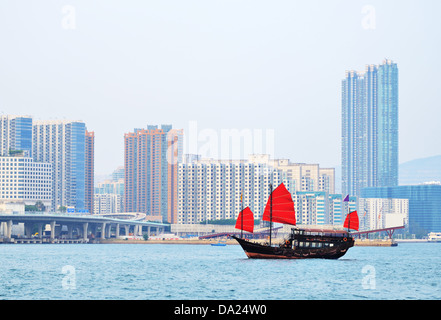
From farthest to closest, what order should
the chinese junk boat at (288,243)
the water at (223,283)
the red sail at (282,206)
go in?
the red sail at (282,206) → the chinese junk boat at (288,243) → the water at (223,283)

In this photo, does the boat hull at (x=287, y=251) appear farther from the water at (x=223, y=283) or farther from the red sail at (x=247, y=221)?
the water at (x=223, y=283)

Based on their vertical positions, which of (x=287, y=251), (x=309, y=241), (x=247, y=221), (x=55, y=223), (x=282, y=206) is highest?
(x=282, y=206)

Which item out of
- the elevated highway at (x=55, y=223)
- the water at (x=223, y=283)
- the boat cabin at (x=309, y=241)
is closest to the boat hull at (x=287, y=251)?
the boat cabin at (x=309, y=241)

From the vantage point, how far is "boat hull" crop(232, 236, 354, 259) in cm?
7950

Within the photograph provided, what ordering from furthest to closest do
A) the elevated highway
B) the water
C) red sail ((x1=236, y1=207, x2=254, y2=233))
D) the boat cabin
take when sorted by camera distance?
1. the elevated highway
2. red sail ((x1=236, y1=207, x2=254, y2=233))
3. the boat cabin
4. the water

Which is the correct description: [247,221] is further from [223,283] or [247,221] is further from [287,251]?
[223,283]

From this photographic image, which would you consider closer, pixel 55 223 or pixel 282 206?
pixel 282 206

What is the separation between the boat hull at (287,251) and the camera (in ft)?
261

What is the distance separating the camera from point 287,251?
79.8 meters

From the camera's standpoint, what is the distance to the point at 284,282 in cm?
5241

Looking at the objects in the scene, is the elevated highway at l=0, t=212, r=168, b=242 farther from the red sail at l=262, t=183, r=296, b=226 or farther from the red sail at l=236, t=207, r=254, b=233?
the red sail at l=262, t=183, r=296, b=226

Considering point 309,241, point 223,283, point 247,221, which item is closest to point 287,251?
point 309,241

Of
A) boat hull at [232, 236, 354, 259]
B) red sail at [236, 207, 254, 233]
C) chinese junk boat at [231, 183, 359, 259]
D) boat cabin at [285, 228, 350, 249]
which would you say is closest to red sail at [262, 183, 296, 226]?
chinese junk boat at [231, 183, 359, 259]
